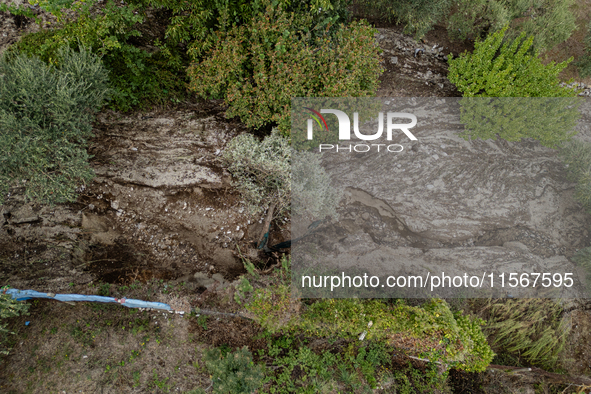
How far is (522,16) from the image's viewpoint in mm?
7875

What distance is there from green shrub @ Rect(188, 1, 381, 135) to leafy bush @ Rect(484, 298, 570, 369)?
6.80m

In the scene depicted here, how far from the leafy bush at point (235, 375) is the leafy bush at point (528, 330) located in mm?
5956

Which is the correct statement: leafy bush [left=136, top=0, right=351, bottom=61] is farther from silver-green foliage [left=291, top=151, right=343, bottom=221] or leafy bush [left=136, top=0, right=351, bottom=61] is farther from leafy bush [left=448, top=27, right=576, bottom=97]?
leafy bush [left=448, top=27, right=576, bottom=97]

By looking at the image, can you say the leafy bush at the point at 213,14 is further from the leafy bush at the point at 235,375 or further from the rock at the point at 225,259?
the leafy bush at the point at 235,375

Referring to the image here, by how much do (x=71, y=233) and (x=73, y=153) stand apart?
2.09m

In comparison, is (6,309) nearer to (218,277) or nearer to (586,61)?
(218,277)

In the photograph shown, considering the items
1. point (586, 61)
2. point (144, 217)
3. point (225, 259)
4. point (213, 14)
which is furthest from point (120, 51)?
point (586, 61)

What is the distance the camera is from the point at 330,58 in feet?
19.5

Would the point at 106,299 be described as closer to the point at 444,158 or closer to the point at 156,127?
the point at 156,127

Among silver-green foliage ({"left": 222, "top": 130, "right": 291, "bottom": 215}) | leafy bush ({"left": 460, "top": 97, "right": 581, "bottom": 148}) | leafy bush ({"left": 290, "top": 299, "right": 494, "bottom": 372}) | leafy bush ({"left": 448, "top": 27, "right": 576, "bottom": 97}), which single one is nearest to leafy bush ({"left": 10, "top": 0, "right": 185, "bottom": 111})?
silver-green foliage ({"left": 222, "top": 130, "right": 291, "bottom": 215})

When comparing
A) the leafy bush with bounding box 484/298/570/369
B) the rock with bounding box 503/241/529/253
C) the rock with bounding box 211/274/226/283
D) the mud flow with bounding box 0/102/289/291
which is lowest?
the leafy bush with bounding box 484/298/570/369

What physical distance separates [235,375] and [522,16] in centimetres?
1181

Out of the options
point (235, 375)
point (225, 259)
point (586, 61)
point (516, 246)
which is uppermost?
point (586, 61)

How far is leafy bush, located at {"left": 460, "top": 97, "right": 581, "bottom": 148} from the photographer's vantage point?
21.8ft
